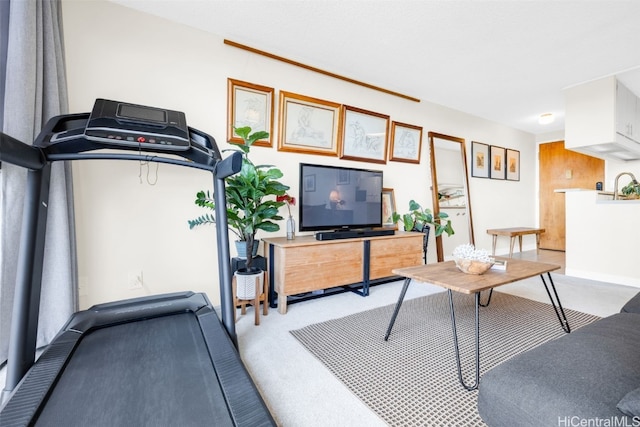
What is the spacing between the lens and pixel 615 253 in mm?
3412

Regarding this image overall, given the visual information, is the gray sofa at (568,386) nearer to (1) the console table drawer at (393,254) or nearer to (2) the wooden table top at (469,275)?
(2) the wooden table top at (469,275)

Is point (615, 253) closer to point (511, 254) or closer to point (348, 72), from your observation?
point (511, 254)

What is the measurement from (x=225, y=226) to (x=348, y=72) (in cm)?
240

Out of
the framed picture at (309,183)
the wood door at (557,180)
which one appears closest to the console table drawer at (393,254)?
the framed picture at (309,183)

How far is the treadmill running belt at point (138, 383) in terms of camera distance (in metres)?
0.95

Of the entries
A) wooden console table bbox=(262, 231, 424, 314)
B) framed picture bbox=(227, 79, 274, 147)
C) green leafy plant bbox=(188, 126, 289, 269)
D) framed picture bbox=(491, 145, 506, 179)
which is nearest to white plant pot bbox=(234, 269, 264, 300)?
green leafy plant bbox=(188, 126, 289, 269)

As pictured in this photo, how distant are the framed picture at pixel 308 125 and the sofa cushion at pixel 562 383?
2.50 m

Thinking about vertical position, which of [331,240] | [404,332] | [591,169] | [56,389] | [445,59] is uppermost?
[445,59]

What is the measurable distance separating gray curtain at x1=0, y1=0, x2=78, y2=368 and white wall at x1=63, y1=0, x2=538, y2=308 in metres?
0.21

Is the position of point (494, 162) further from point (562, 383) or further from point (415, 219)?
point (562, 383)

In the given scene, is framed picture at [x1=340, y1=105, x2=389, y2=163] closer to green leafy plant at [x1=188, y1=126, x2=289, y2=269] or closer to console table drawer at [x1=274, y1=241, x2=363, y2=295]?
console table drawer at [x1=274, y1=241, x2=363, y2=295]

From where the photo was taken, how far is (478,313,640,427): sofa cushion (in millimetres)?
792

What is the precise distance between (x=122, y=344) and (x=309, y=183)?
1879mm

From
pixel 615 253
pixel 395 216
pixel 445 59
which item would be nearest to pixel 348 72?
pixel 445 59
